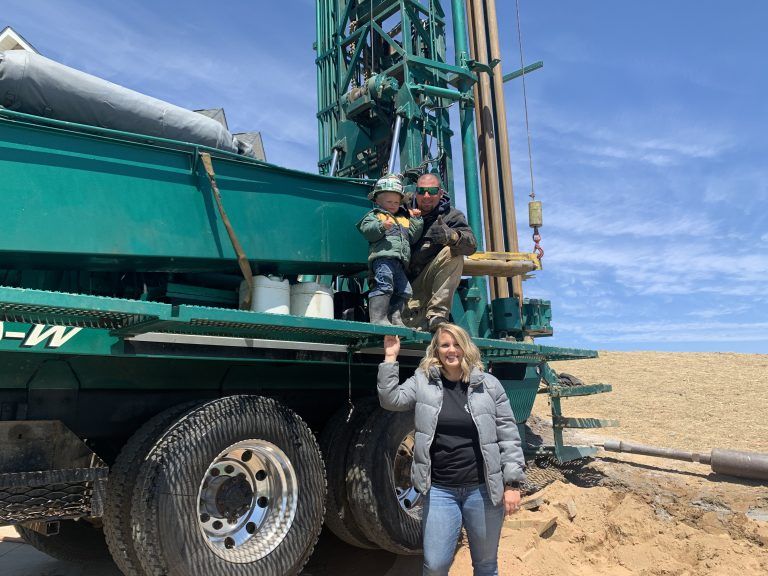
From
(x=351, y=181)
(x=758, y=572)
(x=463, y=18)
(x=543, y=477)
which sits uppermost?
(x=463, y=18)

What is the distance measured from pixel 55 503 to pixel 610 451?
8.57 m

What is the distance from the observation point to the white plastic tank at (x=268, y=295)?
13.9 feet

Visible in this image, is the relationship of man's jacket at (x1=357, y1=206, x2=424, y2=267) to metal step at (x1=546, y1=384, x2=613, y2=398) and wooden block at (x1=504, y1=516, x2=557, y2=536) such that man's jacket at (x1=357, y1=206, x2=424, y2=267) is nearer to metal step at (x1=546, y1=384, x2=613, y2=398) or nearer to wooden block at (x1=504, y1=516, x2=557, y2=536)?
wooden block at (x1=504, y1=516, x2=557, y2=536)

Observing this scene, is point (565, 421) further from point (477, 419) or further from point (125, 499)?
point (125, 499)

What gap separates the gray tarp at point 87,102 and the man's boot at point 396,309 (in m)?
1.73

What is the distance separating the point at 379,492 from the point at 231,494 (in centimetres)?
111

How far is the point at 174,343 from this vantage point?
3568 millimetres

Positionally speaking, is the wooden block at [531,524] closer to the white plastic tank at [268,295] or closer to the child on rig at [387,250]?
the child on rig at [387,250]

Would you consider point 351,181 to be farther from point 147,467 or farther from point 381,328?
point 147,467

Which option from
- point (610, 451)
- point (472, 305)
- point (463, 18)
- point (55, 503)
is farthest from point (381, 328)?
point (610, 451)

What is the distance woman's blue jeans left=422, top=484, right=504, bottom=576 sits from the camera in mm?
3123

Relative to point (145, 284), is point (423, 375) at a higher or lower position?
lower

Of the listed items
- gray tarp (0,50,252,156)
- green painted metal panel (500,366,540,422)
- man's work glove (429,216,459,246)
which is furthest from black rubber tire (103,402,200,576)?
green painted metal panel (500,366,540,422)

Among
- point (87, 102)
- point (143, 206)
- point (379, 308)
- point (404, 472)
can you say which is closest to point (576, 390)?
point (404, 472)
